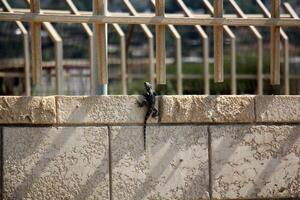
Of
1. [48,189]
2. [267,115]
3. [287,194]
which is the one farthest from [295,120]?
[48,189]

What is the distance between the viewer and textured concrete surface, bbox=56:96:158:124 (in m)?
4.97

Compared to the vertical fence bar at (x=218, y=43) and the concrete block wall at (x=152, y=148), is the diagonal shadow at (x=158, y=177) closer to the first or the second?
the concrete block wall at (x=152, y=148)

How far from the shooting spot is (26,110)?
4.89 meters

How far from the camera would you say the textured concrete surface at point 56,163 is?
4.91 meters

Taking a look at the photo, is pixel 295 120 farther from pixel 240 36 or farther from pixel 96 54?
pixel 240 36

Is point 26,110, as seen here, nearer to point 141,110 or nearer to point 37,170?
point 37,170

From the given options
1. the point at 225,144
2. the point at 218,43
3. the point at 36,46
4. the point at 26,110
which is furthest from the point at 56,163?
the point at 218,43

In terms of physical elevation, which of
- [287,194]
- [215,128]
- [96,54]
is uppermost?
[96,54]

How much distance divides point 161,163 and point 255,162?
758 mm

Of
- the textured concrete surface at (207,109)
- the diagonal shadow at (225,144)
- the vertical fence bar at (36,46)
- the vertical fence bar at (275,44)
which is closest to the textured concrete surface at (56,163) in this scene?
the vertical fence bar at (36,46)

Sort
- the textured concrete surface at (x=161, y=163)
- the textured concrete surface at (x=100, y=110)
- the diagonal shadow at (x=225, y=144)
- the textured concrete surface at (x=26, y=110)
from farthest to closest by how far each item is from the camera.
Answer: the diagonal shadow at (x=225, y=144), the textured concrete surface at (x=161, y=163), the textured concrete surface at (x=100, y=110), the textured concrete surface at (x=26, y=110)

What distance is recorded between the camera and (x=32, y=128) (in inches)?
194

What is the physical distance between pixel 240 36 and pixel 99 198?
9.27 m

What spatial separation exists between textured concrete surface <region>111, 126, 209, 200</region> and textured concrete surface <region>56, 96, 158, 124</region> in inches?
3.1
